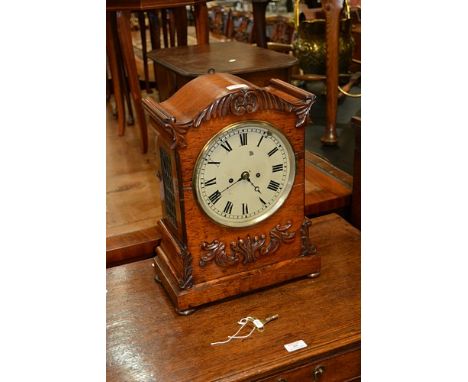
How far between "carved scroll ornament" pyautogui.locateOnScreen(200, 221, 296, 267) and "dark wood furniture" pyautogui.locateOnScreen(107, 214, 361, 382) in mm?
91

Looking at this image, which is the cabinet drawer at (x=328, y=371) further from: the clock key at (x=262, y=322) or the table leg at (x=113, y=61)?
the table leg at (x=113, y=61)

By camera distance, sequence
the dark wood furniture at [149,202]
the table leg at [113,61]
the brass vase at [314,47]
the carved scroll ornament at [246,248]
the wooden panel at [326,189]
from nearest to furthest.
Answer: the carved scroll ornament at [246,248] → the dark wood furniture at [149,202] → the wooden panel at [326,189] → the table leg at [113,61] → the brass vase at [314,47]

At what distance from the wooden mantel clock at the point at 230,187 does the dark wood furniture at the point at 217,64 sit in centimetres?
64

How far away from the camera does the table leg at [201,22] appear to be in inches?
86.0

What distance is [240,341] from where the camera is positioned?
1061 millimetres

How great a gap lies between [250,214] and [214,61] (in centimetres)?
92

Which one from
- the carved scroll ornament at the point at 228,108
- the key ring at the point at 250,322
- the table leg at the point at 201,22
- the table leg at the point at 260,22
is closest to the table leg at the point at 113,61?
the table leg at the point at 201,22

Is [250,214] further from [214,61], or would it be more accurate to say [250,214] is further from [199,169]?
[214,61]

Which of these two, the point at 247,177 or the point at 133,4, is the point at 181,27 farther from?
the point at 247,177

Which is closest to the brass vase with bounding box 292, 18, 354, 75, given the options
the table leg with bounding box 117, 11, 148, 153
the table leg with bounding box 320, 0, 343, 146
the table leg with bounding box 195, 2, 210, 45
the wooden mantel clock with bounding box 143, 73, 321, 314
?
the table leg with bounding box 320, 0, 343, 146

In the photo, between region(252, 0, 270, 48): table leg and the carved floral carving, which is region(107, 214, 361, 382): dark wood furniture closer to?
the carved floral carving

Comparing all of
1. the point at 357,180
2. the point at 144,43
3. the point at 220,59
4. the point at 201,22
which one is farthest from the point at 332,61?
the point at 144,43

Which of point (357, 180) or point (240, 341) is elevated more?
point (357, 180)

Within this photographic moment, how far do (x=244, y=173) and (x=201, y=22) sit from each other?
1.34 metres
